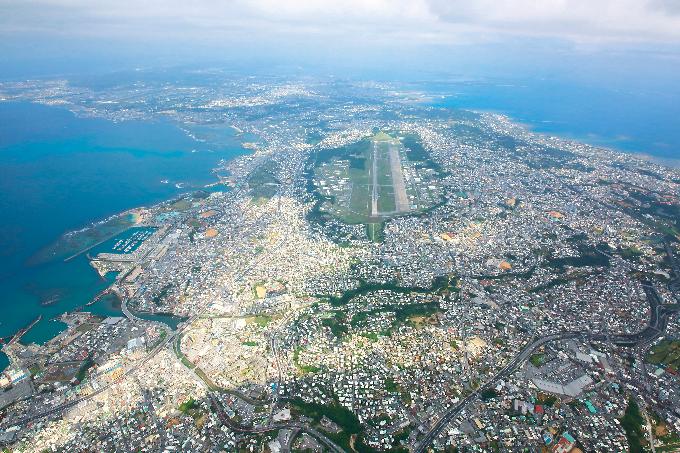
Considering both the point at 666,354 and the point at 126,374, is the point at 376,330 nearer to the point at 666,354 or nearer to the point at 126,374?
the point at 126,374

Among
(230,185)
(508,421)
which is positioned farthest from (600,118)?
(508,421)

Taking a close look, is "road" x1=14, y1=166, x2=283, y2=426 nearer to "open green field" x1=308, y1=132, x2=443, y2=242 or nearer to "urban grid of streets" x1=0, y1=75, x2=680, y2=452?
"urban grid of streets" x1=0, y1=75, x2=680, y2=452

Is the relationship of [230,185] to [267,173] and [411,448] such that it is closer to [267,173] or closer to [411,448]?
[267,173]

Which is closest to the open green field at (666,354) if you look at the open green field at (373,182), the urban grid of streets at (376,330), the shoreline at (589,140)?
the urban grid of streets at (376,330)

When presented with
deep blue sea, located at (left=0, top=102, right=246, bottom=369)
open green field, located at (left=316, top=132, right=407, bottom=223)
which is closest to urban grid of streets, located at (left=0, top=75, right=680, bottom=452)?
open green field, located at (left=316, top=132, right=407, bottom=223)

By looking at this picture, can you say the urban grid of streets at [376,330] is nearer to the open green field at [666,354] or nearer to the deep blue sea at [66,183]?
the open green field at [666,354]

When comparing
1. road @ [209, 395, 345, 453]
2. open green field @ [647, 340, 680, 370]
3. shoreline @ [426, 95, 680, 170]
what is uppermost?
shoreline @ [426, 95, 680, 170]
